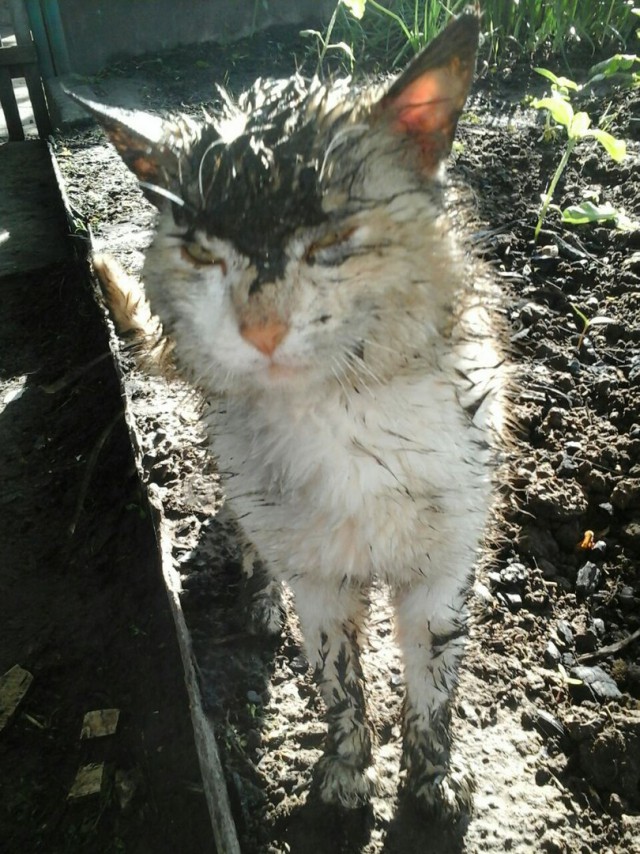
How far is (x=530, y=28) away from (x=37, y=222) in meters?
3.10

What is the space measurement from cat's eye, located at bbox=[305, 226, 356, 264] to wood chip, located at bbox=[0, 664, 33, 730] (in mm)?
1452

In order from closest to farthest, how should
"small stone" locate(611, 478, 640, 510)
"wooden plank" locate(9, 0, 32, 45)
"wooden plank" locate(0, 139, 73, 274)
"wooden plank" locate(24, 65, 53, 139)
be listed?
"small stone" locate(611, 478, 640, 510), "wooden plank" locate(0, 139, 73, 274), "wooden plank" locate(9, 0, 32, 45), "wooden plank" locate(24, 65, 53, 139)

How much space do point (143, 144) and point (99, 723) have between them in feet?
4.51

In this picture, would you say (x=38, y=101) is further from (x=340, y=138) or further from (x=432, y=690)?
(x=432, y=690)

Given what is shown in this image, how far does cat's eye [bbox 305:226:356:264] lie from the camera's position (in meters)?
1.10

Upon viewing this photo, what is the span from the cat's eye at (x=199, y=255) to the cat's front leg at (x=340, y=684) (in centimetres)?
73

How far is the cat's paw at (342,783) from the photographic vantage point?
5.30 ft

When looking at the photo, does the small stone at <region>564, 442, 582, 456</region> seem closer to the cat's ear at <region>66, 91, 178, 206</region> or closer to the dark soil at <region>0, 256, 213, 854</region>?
the dark soil at <region>0, 256, 213, 854</region>

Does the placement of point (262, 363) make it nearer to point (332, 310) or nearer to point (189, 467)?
point (332, 310)

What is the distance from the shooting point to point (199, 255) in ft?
3.93

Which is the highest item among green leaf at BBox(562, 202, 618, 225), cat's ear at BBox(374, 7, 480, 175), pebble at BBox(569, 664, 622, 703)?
cat's ear at BBox(374, 7, 480, 175)

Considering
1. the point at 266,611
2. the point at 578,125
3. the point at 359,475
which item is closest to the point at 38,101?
the point at 578,125

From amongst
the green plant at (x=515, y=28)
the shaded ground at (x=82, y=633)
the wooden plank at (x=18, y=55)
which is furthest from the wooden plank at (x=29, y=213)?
the green plant at (x=515, y=28)

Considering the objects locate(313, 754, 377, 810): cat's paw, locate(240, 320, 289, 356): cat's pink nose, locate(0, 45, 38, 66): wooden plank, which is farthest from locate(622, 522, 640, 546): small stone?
locate(0, 45, 38, 66): wooden plank
